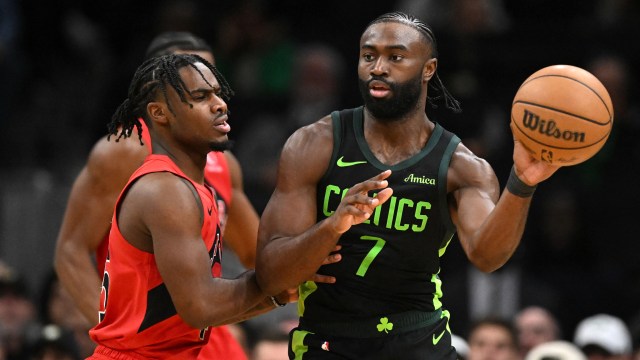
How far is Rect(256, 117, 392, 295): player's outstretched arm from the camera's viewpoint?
212 inches

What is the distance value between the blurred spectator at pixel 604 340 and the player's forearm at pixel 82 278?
4507mm

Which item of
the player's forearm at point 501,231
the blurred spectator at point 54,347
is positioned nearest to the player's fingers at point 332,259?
the player's forearm at point 501,231

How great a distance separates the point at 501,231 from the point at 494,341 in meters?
4.29

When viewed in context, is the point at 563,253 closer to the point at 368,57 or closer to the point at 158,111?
the point at 368,57

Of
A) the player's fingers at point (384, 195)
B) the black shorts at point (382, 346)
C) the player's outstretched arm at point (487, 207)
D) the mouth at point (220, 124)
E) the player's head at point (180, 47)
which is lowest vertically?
the black shorts at point (382, 346)

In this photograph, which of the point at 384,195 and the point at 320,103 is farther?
the point at 320,103

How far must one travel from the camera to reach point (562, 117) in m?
5.43

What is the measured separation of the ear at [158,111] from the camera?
5.75 metres

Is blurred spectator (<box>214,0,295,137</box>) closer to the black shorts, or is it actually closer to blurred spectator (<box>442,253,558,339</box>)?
blurred spectator (<box>442,253,558,339</box>)

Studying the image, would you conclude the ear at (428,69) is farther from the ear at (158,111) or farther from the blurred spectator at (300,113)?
the blurred spectator at (300,113)

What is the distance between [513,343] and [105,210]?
410cm

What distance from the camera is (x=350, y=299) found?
5.95 metres

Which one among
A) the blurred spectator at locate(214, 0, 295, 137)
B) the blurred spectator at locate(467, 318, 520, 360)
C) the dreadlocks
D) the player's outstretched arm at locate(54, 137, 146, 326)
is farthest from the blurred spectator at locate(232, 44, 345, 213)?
the dreadlocks

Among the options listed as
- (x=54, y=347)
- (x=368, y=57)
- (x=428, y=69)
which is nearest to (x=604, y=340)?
(x=54, y=347)
